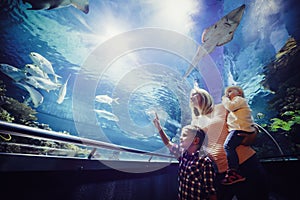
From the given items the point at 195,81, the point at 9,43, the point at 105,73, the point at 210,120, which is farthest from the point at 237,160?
the point at 9,43

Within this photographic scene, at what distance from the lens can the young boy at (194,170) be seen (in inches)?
48.0

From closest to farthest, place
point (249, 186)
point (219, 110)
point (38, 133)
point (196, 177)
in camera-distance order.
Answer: point (38, 133)
point (249, 186)
point (196, 177)
point (219, 110)

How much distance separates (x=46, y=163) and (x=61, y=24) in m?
7.42

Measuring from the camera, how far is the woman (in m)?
1.15

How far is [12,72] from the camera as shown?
33.4ft

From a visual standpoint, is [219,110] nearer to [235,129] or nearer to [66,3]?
[235,129]

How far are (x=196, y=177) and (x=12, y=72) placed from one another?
45.7 ft

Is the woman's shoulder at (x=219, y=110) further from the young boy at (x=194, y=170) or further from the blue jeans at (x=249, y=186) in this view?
the blue jeans at (x=249, y=186)

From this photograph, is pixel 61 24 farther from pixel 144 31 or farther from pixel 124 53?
pixel 144 31

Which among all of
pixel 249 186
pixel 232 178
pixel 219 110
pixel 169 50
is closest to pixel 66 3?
pixel 169 50

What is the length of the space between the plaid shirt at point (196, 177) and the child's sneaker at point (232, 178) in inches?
4.1

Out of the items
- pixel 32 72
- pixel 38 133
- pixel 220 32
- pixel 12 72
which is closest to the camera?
pixel 38 133

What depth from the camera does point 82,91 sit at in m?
14.8

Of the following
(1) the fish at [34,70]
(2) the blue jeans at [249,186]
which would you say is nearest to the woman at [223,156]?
(2) the blue jeans at [249,186]
